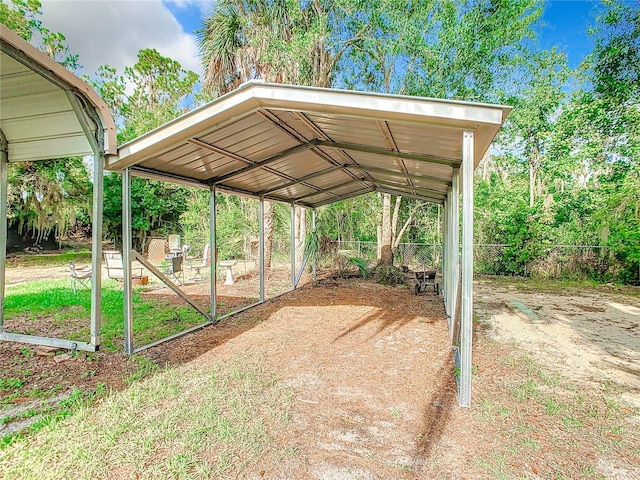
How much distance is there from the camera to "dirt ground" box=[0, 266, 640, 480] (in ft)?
6.78

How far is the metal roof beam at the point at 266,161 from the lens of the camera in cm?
467

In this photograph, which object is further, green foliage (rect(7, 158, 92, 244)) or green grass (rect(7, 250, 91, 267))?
green grass (rect(7, 250, 91, 267))

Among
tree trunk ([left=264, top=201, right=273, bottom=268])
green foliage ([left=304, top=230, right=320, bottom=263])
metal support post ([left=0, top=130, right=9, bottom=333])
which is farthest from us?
tree trunk ([left=264, top=201, right=273, bottom=268])

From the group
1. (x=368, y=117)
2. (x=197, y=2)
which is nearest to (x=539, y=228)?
(x=368, y=117)

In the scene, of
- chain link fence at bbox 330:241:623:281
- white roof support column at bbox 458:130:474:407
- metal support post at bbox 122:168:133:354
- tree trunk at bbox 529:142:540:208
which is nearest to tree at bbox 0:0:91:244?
chain link fence at bbox 330:241:623:281

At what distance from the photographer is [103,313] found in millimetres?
5781

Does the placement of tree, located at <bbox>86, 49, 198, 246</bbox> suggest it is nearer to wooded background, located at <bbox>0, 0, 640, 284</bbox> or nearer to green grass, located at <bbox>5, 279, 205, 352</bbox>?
wooded background, located at <bbox>0, 0, 640, 284</bbox>

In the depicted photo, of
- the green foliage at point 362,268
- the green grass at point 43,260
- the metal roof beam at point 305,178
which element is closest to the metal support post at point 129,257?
the metal roof beam at point 305,178

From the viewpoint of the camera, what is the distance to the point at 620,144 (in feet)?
34.5

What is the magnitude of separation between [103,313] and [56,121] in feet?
10.7

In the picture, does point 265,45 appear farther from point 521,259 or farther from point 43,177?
point 521,259

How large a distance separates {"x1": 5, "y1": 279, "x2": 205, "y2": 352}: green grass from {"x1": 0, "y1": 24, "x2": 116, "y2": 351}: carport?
58 centimetres

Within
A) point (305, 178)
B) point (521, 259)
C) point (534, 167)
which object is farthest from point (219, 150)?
point (534, 167)

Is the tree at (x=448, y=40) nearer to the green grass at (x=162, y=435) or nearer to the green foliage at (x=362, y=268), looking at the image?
the green foliage at (x=362, y=268)
